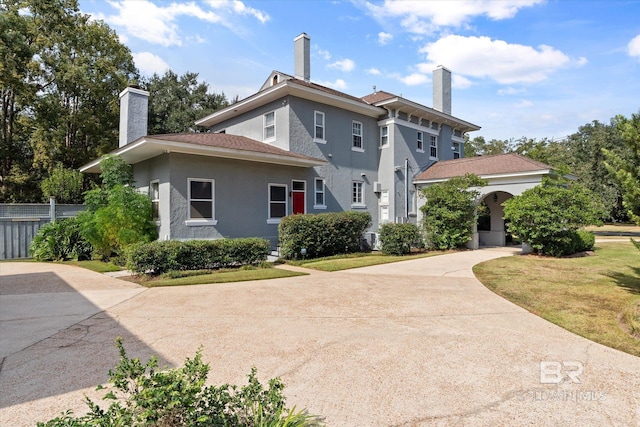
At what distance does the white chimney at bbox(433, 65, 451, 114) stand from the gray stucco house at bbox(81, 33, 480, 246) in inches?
2.7

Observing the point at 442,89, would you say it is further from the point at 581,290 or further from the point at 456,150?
the point at 581,290

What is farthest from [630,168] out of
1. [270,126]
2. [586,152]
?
[586,152]

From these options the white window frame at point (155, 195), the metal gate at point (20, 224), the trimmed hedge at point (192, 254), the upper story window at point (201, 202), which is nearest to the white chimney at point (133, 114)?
the white window frame at point (155, 195)

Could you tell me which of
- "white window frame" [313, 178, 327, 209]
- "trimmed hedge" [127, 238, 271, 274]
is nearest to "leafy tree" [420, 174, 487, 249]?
"white window frame" [313, 178, 327, 209]

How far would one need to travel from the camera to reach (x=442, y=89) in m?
23.4

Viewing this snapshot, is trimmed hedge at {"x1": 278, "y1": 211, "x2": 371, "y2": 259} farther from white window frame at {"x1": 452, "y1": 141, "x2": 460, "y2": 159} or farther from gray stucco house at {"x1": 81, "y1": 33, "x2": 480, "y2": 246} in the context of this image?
white window frame at {"x1": 452, "y1": 141, "x2": 460, "y2": 159}

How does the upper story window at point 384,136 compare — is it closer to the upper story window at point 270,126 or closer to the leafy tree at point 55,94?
the upper story window at point 270,126

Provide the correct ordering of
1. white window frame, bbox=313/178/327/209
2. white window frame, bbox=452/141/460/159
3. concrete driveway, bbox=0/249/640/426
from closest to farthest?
1. concrete driveway, bbox=0/249/640/426
2. white window frame, bbox=313/178/327/209
3. white window frame, bbox=452/141/460/159

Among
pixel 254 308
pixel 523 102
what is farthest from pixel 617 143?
pixel 254 308

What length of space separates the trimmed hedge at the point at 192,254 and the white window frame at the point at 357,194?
311 inches

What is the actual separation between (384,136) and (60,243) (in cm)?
1573

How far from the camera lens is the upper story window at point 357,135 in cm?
1848

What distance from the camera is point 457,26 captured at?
545 inches

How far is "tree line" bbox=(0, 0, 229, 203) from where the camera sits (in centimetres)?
2091
